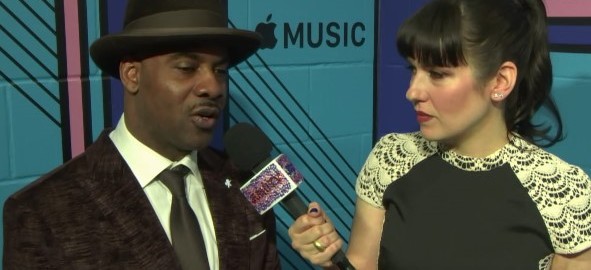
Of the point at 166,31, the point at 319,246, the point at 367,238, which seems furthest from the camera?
the point at 367,238

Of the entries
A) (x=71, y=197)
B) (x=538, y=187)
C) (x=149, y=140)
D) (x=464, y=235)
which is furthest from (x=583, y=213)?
(x=71, y=197)

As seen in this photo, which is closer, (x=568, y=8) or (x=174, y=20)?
(x=174, y=20)

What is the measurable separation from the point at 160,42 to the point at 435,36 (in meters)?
0.47

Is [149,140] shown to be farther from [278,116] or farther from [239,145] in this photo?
[278,116]

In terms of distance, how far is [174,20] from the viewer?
1.17 meters

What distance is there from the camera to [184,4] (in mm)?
1189

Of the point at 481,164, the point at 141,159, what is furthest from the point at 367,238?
the point at 141,159

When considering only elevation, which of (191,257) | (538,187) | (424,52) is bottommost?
(191,257)

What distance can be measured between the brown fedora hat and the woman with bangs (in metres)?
0.33

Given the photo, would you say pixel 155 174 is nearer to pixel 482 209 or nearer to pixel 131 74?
pixel 131 74

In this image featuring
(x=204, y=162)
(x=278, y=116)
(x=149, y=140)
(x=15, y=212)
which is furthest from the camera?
(x=278, y=116)

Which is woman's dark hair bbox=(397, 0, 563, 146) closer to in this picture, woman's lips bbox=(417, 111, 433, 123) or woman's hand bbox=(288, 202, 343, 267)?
woman's lips bbox=(417, 111, 433, 123)

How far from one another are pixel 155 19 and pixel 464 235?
678mm

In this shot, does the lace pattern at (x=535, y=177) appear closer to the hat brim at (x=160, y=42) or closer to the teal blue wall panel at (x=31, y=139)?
the hat brim at (x=160, y=42)
